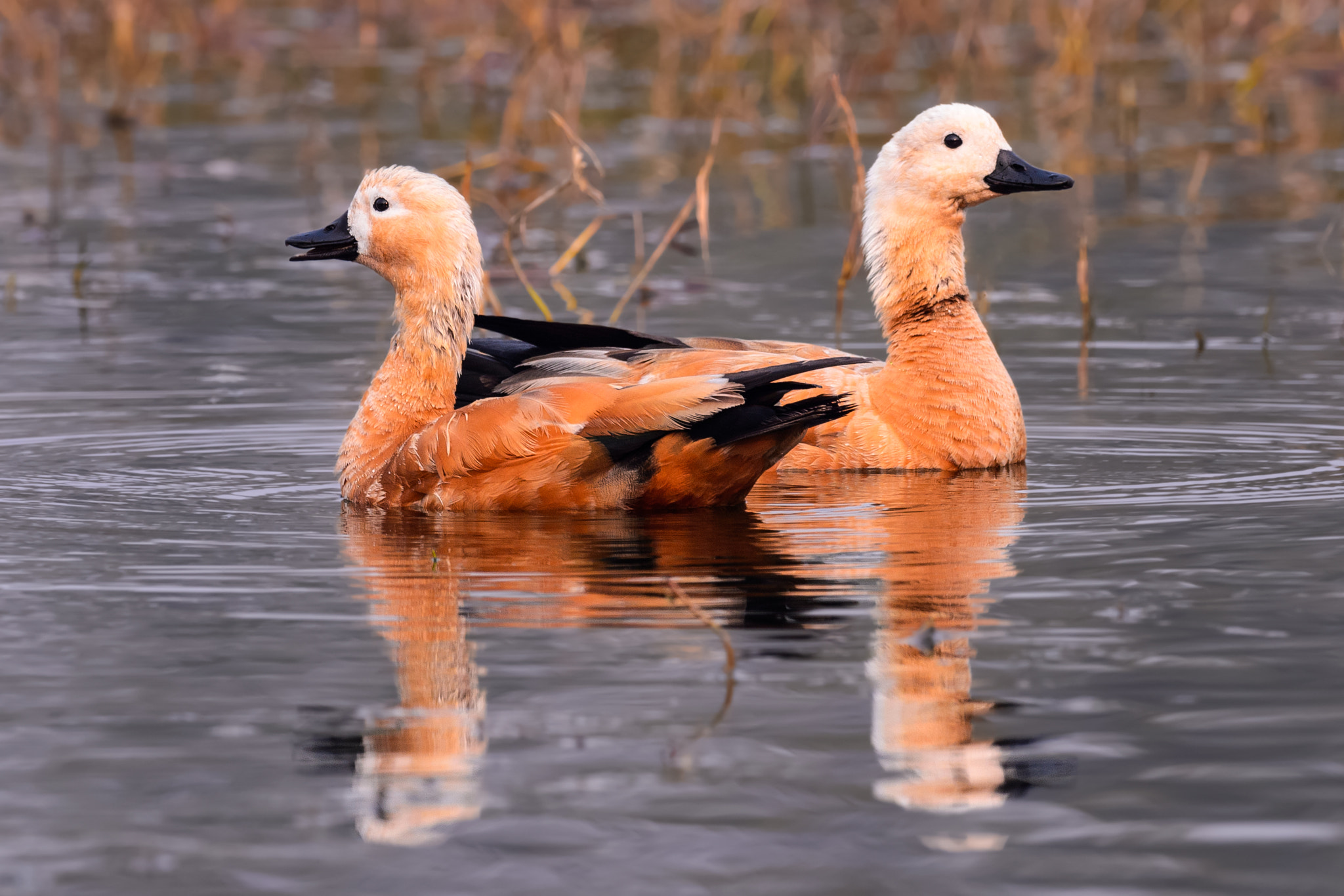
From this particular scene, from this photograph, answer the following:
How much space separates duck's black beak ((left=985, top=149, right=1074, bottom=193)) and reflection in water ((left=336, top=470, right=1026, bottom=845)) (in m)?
1.34

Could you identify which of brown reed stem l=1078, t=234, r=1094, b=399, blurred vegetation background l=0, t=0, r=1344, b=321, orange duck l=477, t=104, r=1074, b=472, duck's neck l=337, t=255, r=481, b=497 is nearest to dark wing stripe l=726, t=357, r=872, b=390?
orange duck l=477, t=104, r=1074, b=472

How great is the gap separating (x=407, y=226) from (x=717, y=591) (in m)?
2.66

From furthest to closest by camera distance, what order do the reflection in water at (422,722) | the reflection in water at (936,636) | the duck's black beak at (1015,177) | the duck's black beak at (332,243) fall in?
the duck's black beak at (1015,177), the duck's black beak at (332,243), the reflection in water at (936,636), the reflection in water at (422,722)

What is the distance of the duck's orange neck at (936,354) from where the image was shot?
8.19m

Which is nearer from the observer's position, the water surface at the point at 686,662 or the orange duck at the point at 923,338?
the water surface at the point at 686,662

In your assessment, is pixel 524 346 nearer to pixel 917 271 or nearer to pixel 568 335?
pixel 568 335

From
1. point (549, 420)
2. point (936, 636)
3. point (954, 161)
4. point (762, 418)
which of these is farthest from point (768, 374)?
point (954, 161)

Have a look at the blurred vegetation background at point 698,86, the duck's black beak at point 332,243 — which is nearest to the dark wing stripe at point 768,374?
the duck's black beak at point 332,243

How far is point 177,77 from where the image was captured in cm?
2502

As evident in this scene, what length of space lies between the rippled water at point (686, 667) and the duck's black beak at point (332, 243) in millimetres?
868

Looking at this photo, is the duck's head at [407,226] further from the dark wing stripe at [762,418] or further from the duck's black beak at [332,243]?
the dark wing stripe at [762,418]

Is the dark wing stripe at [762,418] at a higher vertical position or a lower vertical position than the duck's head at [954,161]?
lower

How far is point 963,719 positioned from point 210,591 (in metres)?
2.45

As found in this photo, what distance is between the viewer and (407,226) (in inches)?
309
